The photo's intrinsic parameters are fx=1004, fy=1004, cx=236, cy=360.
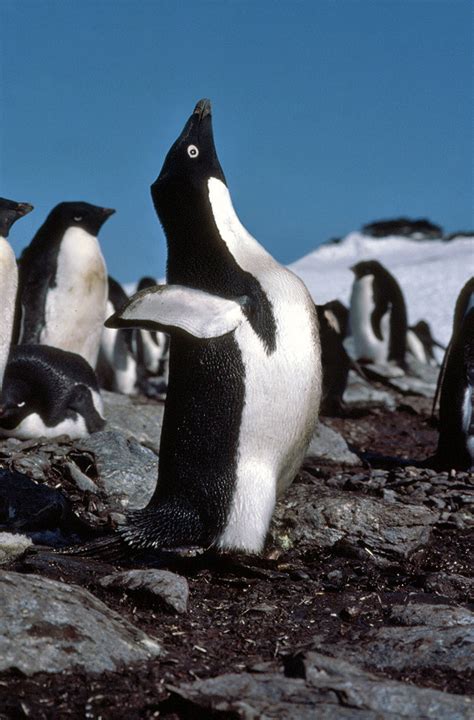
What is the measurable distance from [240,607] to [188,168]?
1878 mm

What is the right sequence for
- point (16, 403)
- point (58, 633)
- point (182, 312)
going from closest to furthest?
point (58, 633) → point (182, 312) → point (16, 403)

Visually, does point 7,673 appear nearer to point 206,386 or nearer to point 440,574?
point 206,386

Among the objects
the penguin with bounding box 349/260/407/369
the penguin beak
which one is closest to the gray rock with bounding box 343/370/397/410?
the penguin with bounding box 349/260/407/369

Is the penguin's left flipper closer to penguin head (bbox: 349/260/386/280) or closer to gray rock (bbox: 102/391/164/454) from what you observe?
gray rock (bbox: 102/391/164/454)

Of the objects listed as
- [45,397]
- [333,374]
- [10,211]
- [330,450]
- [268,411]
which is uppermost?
[10,211]

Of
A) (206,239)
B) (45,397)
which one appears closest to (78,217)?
(45,397)

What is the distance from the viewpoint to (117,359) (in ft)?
40.9

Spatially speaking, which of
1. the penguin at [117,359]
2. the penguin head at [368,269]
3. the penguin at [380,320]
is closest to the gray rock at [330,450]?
the penguin at [117,359]

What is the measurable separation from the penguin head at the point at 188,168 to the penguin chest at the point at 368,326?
11993mm

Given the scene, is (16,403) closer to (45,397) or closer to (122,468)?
(45,397)

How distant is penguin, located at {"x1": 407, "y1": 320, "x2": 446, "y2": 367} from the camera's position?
20.3 m

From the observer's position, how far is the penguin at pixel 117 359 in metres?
12.3

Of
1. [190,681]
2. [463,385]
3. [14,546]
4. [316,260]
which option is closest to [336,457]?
[463,385]

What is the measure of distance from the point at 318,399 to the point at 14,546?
4.68 feet
